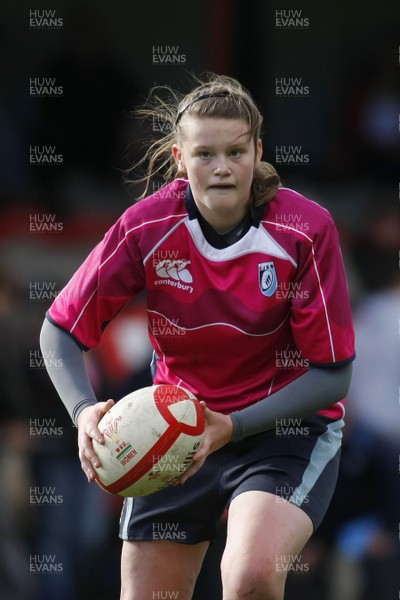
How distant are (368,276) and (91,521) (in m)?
2.17

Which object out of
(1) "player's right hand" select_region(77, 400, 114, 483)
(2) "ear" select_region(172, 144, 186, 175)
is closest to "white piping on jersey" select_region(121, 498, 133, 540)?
(1) "player's right hand" select_region(77, 400, 114, 483)

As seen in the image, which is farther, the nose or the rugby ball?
the nose

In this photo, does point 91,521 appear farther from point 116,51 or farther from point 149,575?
point 116,51

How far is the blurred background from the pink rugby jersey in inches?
62.2

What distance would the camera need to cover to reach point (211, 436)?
12.8ft

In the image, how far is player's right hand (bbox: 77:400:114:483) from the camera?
3.90m

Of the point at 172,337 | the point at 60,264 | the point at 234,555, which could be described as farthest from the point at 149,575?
the point at 60,264

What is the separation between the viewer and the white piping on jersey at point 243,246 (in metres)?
4.10

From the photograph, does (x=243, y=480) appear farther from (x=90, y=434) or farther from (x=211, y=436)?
(x=90, y=434)

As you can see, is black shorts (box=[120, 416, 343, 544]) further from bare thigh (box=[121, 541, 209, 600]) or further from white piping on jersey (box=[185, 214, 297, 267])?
white piping on jersey (box=[185, 214, 297, 267])

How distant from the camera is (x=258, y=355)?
4227 mm

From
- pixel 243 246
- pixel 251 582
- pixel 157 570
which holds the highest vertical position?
pixel 243 246

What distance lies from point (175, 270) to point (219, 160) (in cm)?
Result: 47

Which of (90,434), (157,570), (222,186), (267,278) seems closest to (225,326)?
(267,278)
